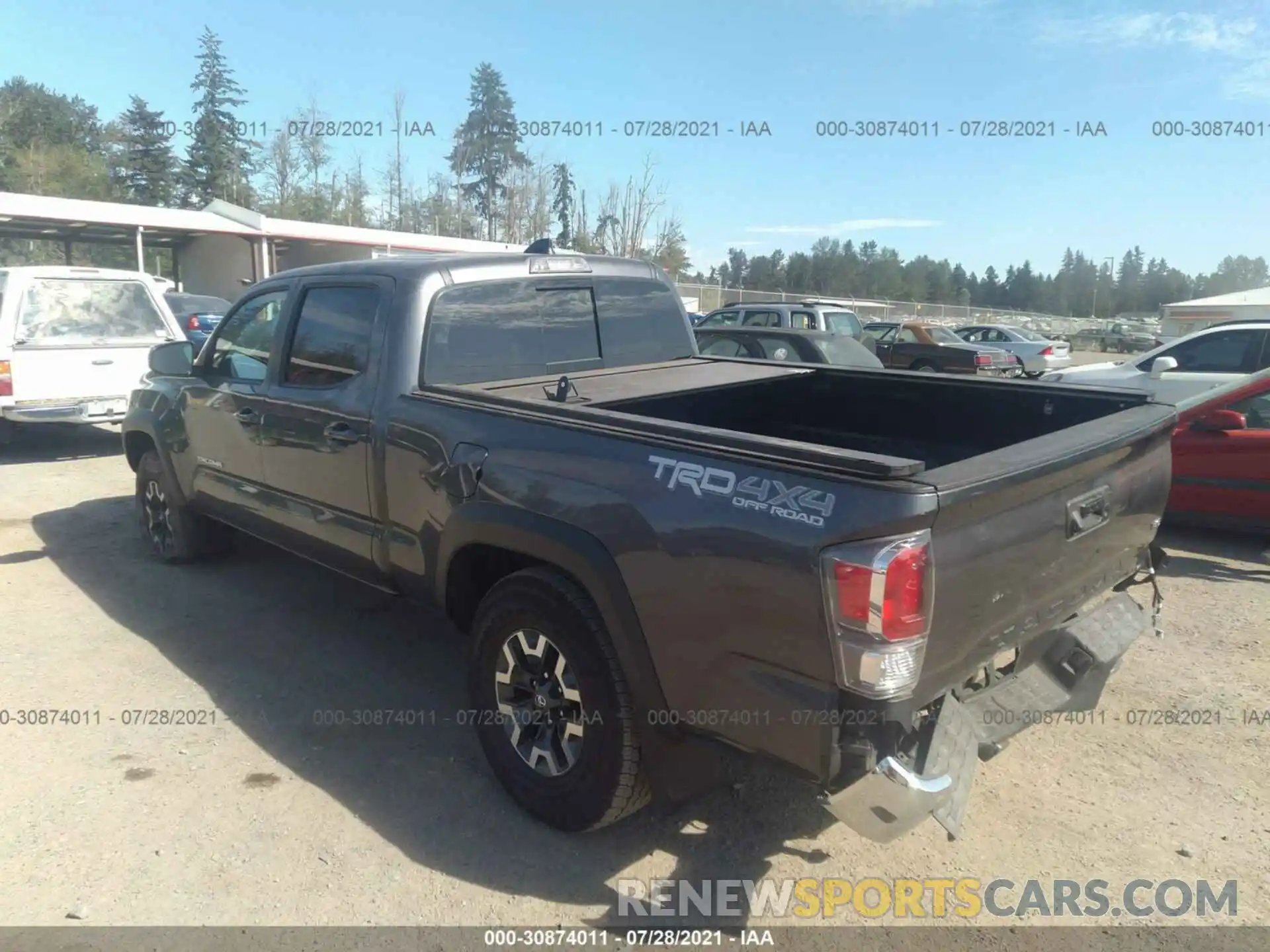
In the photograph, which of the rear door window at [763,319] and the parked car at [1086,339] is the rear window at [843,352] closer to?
the rear door window at [763,319]

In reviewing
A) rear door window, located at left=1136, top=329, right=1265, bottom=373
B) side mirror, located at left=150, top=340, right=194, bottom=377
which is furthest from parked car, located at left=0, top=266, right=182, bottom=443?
rear door window, located at left=1136, top=329, right=1265, bottom=373

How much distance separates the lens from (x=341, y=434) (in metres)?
3.98

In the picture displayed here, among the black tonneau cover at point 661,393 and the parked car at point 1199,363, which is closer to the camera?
the black tonneau cover at point 661,393

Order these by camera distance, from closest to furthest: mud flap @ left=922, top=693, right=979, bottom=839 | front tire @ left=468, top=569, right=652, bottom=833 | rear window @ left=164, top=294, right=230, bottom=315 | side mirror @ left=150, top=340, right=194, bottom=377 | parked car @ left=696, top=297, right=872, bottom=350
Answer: mud flap @ left=922, top=693, right=979, bottom=839 → front tire @ left=468, top=569, right=652, bottom=833 → side mirror @ left=150, top=340, right=194, bottom=377 → parked car @ left=696, top=297, right=872, bottom=350 → rear window @ left=164, top=294, right=230, bottom=315

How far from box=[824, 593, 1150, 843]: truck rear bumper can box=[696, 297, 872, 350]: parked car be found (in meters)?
11.5

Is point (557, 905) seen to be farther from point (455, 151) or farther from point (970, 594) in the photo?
point (455, 151)

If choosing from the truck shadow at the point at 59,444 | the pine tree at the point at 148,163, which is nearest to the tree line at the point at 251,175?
the pine tree at the point at 148,163

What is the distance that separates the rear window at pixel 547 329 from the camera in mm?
3895

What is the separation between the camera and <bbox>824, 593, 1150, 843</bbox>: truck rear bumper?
2393 mm

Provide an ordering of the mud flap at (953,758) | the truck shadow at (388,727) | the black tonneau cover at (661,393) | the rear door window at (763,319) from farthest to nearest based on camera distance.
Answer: the rear door window at (763,319) → the truck shadow at (388,727) → the mud flap at (953,758) → the black tonneau cover at (661,393)

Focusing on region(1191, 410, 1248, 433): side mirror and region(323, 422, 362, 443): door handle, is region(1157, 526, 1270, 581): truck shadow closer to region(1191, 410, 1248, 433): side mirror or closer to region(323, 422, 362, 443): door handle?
region(1191, 410, 1248, 433): side mirror

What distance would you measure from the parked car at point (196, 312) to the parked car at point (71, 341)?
602 centimetres

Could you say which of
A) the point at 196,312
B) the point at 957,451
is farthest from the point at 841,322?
the point at 196,312

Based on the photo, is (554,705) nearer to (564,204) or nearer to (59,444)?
(59,444)
